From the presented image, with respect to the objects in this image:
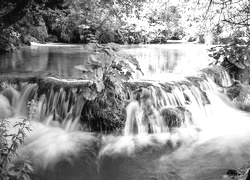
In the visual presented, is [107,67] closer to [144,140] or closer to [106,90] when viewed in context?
[106,90]

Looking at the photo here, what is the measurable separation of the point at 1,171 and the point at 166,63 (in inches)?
404

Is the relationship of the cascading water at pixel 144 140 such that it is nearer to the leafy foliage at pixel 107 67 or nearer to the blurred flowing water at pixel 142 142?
the blurred flowing water at pixel 142 142

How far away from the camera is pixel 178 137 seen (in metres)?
6.36

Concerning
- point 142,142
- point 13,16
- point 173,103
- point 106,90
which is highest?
point 13,16

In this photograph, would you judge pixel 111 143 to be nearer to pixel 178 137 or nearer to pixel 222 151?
pixel 178 137

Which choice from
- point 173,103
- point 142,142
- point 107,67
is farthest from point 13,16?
point 173,103

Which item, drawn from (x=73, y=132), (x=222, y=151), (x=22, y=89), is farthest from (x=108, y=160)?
(x=22, y=89)

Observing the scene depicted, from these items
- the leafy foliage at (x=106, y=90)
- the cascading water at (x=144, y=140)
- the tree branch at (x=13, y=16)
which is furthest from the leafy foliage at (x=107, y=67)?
the tree branch at (x=13, y=16)

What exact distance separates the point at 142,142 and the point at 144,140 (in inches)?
4.6

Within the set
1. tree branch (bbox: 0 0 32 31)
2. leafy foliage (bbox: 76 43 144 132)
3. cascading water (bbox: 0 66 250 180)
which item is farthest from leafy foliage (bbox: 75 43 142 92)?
tree branch (bbox: 0 0 32 31)

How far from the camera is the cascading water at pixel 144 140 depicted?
4.97 meters

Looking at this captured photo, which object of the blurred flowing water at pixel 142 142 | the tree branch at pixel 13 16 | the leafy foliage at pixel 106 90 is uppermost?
the tree branch at pixel 13 16

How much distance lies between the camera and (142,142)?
612 centimetres

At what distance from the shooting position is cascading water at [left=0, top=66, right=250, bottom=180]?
497cm
